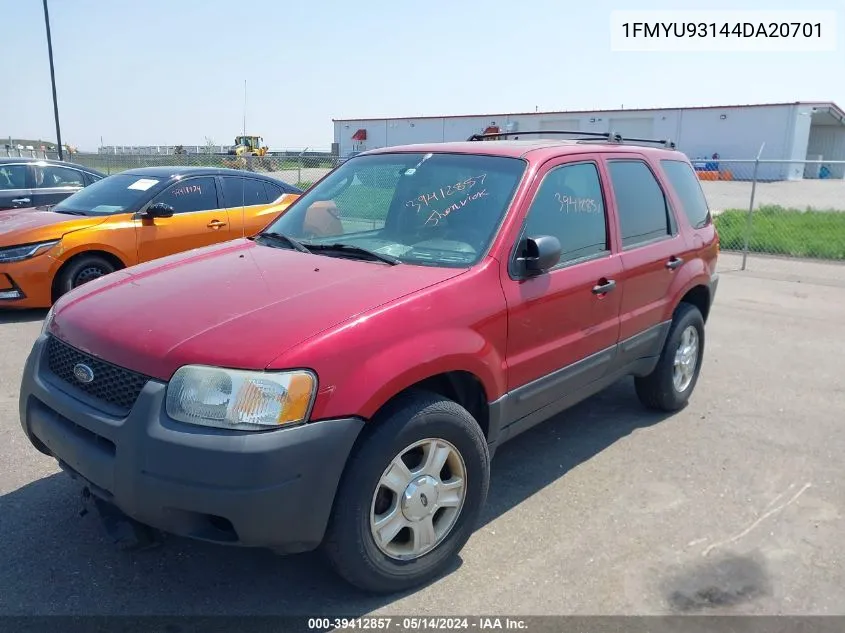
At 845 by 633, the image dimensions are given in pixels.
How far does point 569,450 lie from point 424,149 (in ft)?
6.81

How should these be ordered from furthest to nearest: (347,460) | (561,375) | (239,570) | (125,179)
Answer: (125,179), (561,375), (239,570), (347,460)

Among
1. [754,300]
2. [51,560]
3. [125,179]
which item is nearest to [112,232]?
[125,179]

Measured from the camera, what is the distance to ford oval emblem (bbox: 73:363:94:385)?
9.17ft

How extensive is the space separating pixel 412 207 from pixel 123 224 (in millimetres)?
4945

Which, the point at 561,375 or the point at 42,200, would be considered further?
the point at 42,200

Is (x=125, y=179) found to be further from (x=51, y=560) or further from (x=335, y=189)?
(x=51, y=560)

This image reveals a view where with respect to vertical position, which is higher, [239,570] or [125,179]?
[125,179]

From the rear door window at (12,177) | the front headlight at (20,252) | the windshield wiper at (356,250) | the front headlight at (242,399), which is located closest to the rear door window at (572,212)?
the windshield wiper at (356,250)

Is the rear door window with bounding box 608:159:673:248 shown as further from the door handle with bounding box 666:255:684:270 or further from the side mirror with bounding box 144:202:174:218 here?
the side mirror with bounding box 144:202:174:218

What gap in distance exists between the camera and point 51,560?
3.13 meters

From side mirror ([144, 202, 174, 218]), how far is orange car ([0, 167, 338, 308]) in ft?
0.03

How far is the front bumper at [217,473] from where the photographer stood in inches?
95.2

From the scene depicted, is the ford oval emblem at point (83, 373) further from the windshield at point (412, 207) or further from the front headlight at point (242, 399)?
the windshield at point (412, 207)

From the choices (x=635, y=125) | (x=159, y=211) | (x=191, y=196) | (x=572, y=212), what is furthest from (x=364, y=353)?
(x=635, y=125)
